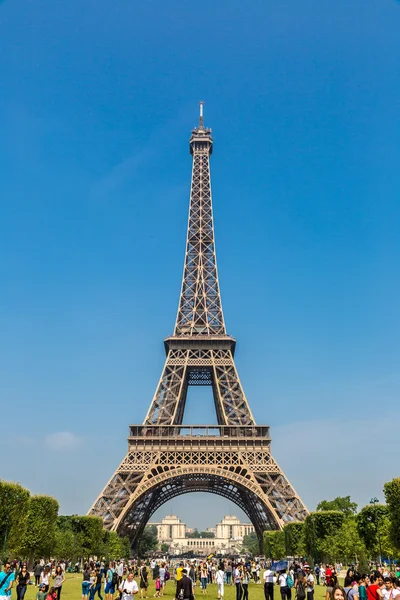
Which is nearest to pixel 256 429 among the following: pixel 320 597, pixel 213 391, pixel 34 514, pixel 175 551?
pixel 213 391

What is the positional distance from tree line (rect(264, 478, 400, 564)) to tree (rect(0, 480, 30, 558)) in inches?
928

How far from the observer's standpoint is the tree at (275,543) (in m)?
58.4

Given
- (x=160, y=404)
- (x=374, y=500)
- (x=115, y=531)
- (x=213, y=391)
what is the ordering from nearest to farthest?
(x=374, y=500), (x=115, y=531), (x=160, y=404), (x=213, y=391)

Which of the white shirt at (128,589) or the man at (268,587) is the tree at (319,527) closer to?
the man at (268,587)

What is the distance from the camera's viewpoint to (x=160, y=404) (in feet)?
210

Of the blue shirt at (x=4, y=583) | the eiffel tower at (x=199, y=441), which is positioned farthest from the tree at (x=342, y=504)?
the blue shirt at (x=4, y=583)

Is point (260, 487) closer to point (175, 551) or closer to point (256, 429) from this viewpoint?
point (256, 429)

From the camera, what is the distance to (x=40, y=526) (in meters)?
45.6

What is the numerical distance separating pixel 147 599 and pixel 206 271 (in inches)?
1959

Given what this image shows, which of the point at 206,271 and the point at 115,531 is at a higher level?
the point at 206,271

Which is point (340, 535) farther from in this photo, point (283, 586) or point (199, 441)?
point (283, 586)

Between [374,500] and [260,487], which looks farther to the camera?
[260,487]

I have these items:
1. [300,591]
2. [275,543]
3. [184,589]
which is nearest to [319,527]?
[275,543]

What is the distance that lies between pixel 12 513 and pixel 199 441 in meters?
27.5
